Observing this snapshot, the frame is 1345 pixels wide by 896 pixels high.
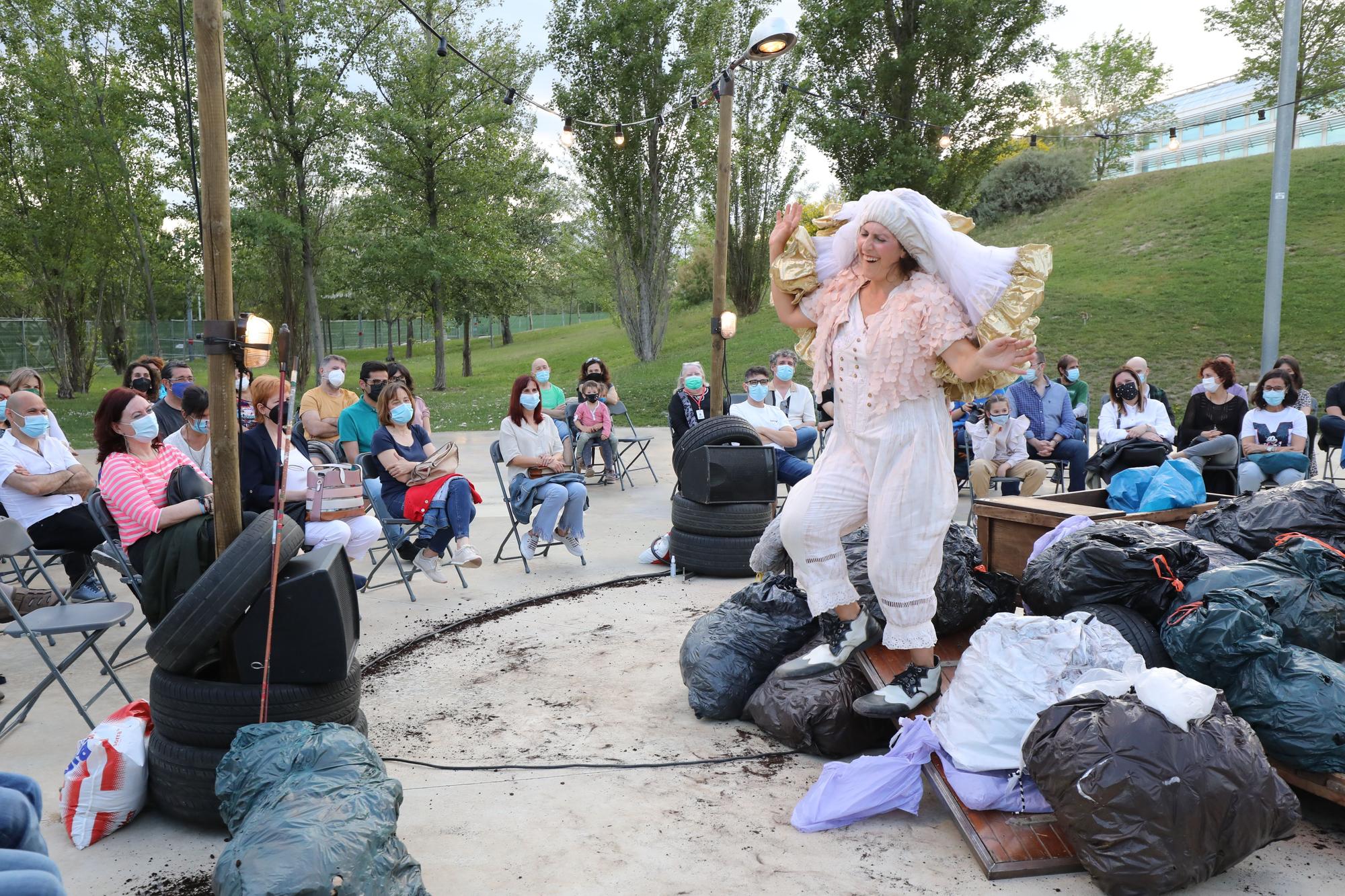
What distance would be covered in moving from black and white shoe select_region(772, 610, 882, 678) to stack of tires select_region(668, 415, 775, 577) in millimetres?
2448

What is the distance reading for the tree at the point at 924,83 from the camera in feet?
62.8

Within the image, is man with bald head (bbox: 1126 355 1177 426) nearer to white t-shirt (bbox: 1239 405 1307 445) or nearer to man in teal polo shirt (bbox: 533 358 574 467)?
white t-shirt (bbox: 1239 405 1307 445)

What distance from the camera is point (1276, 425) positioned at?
786 cm

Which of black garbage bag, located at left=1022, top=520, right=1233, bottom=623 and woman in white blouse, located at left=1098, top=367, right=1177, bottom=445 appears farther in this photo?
woman in white blouse, located at left=1098, top=367, right=1177, bottom=445

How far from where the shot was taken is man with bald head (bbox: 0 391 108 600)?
5.48m

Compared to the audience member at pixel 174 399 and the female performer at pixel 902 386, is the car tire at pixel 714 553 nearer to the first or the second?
the female performer at pixel 902 386

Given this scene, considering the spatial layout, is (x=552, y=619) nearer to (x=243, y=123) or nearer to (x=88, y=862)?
(x=88, y=862)

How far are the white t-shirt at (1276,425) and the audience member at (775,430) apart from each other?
3780mm

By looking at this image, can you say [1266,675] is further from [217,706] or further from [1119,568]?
[217,706]

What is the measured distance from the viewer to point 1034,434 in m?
8.91

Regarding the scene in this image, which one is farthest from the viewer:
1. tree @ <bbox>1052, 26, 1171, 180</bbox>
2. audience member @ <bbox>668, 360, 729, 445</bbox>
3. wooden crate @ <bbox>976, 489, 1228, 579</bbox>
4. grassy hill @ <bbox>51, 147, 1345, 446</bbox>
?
tree @ <bbox>1052, 26, 1171, 180</bbox>

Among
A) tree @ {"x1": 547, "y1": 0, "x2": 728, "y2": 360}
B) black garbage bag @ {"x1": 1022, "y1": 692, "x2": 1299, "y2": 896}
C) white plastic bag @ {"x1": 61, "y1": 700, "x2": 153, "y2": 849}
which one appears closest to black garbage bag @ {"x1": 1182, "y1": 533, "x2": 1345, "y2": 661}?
black garbage bag @ {"x1": 1022, "y1": 692, "x2": 1299, "y2": 896}

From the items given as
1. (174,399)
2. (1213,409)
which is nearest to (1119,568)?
(1213,409)

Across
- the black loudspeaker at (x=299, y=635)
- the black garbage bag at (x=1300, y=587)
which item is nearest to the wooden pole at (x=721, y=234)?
the black garbage bag at (x=1300, y=587)
